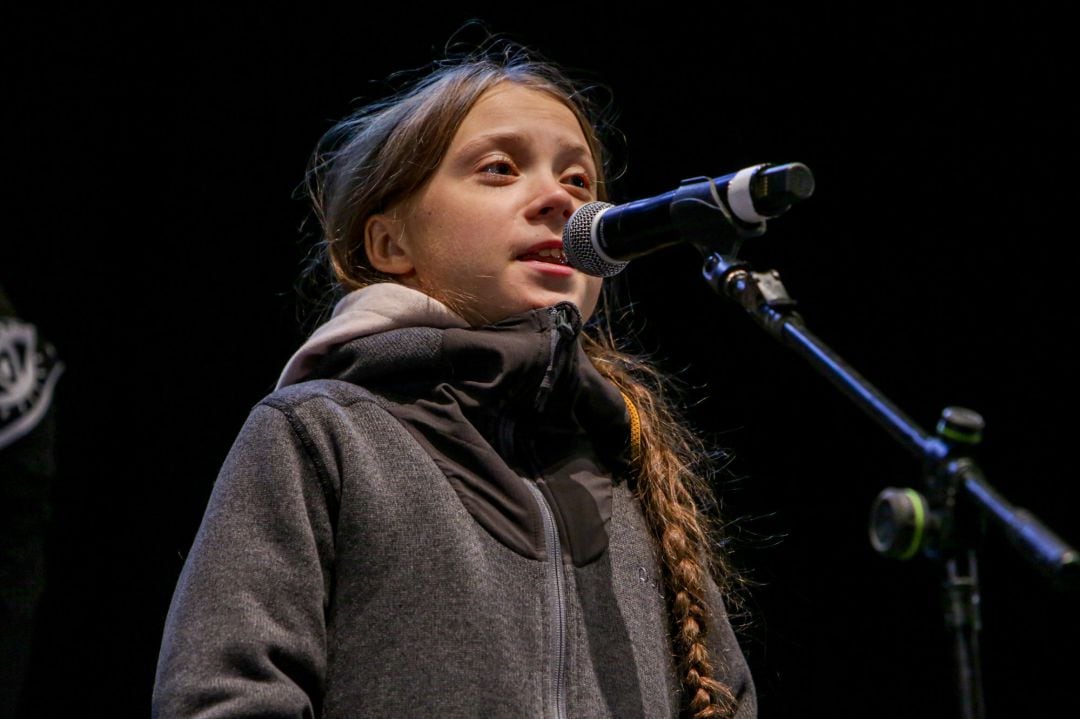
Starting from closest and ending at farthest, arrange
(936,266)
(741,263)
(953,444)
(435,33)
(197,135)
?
(953,444) → (741,263) → (197,135) → (435,33) → (936,266)

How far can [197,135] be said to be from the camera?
2.41 metres

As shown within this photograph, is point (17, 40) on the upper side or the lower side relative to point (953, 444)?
upper

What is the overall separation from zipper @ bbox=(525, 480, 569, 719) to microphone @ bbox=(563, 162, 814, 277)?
31cm

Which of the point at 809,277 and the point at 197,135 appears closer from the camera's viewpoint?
the point at 197,135

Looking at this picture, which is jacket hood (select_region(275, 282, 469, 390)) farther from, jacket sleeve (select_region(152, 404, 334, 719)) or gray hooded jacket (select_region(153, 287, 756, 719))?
jacket sleeve (select_region(152, 404, 334, 719))

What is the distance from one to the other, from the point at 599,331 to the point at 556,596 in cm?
70

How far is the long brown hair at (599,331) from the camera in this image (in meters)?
1.59

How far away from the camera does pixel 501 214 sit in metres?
1.63

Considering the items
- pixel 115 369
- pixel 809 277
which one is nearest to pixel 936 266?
pixel 809 277

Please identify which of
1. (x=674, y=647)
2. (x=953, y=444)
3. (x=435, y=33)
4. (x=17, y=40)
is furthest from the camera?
(x=435, y=33)

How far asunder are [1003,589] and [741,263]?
191 cm

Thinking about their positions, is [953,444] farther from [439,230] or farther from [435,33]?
[435,33]

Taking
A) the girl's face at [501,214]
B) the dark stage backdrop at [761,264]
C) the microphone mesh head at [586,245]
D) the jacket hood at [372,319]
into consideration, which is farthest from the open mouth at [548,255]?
the dark stage backdrop at [761,264]

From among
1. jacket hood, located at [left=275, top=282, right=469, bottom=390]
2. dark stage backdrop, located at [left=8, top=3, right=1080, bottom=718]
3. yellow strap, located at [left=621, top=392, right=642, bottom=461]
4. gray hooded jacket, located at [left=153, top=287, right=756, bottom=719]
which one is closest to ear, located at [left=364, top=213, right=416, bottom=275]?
jacket hood, located at [left=275, top=282, right=469, bottom=390]
